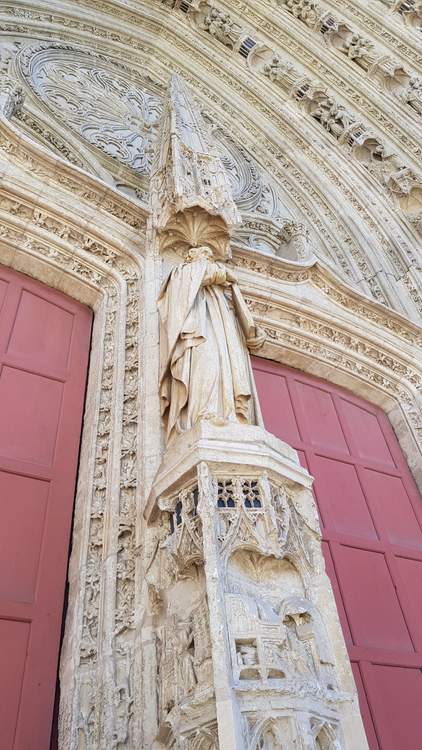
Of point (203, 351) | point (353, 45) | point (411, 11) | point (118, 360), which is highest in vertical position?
point (411, 11)

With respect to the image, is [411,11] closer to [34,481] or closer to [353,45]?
[353,45]

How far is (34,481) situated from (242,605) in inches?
64.5

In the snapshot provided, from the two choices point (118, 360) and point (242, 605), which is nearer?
point (242, 605)

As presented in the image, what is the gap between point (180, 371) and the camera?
3.34 m

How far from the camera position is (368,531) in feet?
14.4

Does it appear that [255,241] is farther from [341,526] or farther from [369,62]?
[369,62]

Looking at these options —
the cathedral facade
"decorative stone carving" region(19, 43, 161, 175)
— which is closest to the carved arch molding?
the cathedral facade

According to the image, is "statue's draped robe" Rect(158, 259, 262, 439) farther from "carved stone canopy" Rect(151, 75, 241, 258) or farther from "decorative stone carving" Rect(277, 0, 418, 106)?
"decorative stone carving" Rect(277, 0, 418, 106)


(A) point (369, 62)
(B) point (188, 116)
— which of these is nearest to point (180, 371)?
(B) point (188, 116)

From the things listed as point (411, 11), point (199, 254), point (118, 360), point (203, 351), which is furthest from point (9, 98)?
point (411, 11)

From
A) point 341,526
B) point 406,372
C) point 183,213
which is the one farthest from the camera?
point 406,372

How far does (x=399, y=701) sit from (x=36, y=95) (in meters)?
6.84

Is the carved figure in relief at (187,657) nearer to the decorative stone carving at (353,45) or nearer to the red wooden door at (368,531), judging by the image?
the red wooden door at (368,531)

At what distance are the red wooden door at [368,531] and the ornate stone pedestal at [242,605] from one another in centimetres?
132
